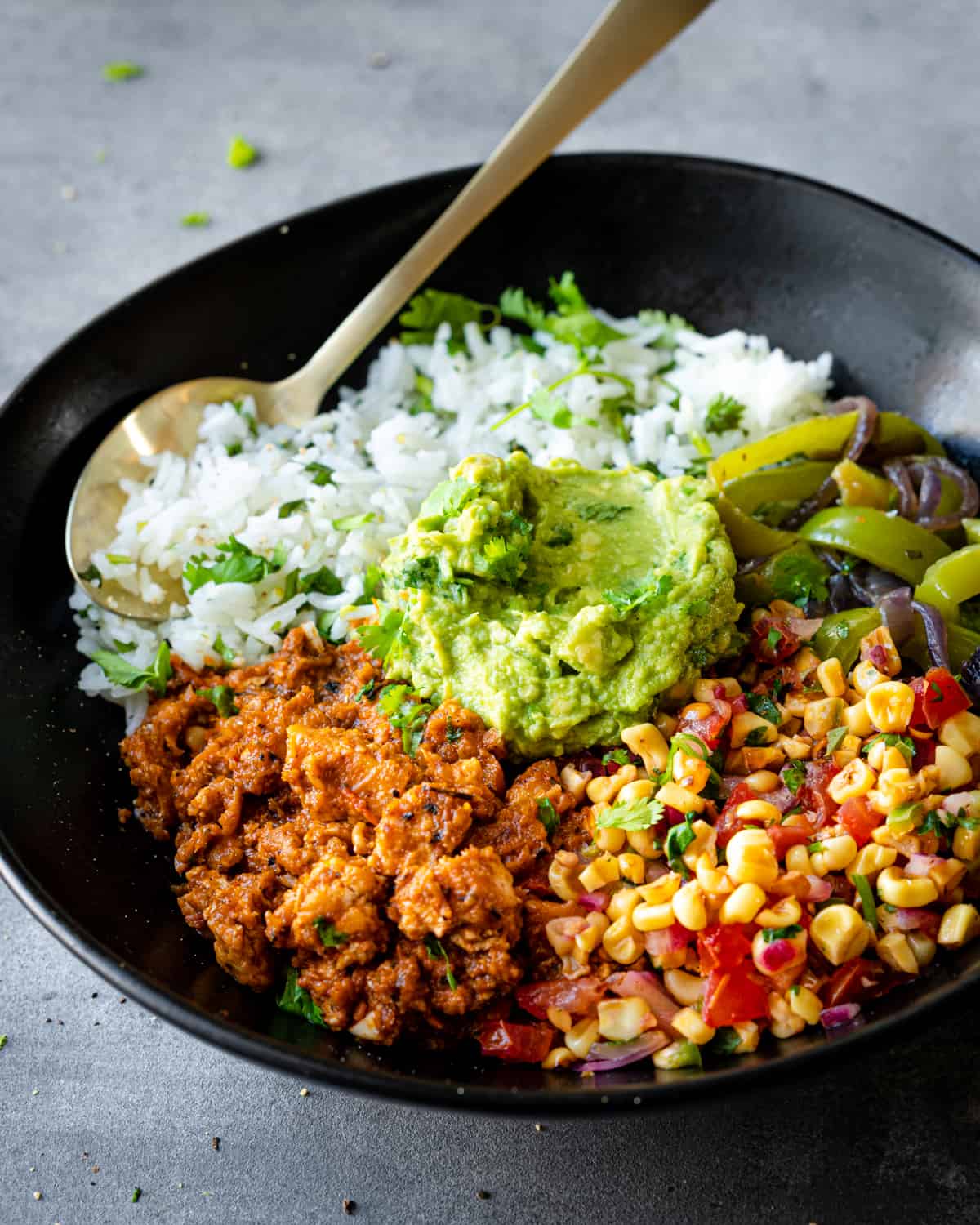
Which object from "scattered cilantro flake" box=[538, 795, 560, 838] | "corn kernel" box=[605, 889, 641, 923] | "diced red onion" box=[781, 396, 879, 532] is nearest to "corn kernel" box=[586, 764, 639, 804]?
"scattered cilantro flake" box=[538, 795, 560, 838]

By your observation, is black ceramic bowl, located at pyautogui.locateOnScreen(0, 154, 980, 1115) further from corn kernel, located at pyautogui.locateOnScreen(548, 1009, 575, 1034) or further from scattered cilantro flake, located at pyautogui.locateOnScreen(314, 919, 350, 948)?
scattered cilantro flake, located at pyautogui.locateOnScreen(314, 919, 350, 948)

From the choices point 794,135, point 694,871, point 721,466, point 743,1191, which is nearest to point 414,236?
point 721,466

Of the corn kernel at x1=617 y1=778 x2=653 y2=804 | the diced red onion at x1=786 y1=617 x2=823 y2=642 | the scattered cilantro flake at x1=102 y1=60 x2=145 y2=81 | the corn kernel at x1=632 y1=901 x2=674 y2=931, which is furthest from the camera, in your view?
the scattered cilantro flake at x1=102 y1=60 x2=145 y2=81

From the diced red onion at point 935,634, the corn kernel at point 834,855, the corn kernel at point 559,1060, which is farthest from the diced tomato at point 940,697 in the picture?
the corn kernel at point 559,1060

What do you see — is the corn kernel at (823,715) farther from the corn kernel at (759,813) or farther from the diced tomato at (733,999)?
the diced tomato at (733,999)

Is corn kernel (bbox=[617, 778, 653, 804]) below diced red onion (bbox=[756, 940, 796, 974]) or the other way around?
below

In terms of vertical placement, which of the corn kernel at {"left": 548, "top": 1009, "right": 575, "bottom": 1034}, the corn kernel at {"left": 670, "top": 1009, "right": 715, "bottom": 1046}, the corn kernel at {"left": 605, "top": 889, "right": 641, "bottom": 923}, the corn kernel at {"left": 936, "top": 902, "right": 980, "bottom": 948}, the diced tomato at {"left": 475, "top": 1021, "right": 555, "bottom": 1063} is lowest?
the diced tomato at {"left": 475, "top": 1021, "right": 555, "bottom": 1063}
